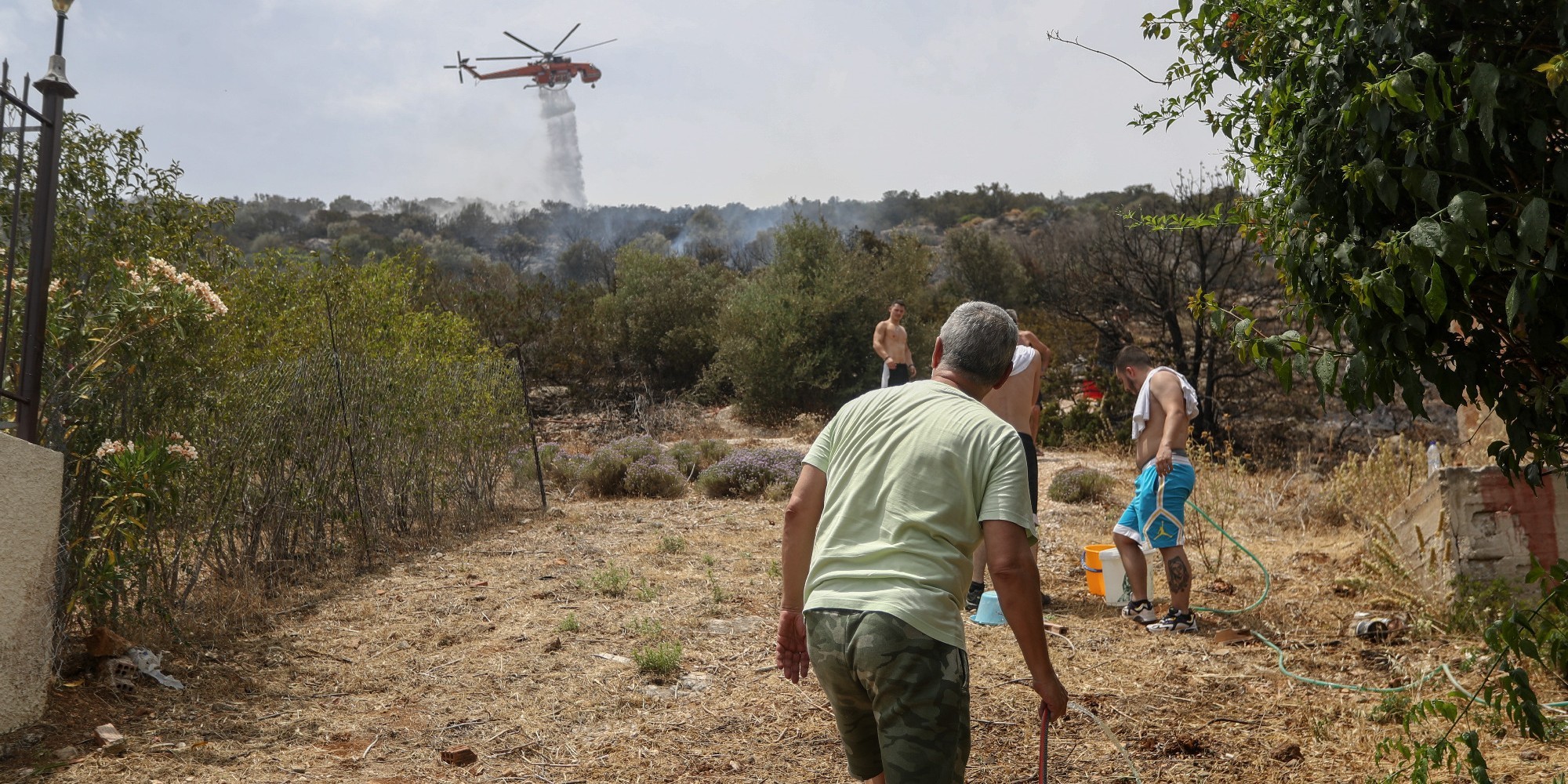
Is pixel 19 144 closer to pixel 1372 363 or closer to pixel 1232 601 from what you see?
pixel 1372 363

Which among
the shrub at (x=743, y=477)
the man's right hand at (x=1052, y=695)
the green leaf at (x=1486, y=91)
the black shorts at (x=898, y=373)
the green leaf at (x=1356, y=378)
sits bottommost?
the shrub at (x=743, y=477)

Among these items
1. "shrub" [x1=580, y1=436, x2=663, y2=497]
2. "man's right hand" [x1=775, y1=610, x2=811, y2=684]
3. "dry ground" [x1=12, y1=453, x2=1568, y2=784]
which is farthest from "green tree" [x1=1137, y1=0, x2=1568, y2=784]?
"shrub" [x1=580, y1=436, x2=663, y2=497]

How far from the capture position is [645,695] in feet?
14.2

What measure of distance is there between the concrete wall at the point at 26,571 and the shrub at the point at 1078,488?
311 inches

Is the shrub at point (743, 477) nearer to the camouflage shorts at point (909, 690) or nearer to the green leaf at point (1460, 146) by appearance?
the camouflage shorts at point (909, 690)

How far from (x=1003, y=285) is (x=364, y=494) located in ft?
71.3

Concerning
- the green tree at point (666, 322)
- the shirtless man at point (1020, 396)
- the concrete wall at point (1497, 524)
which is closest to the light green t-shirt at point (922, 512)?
the shirtless man at point (1020, 396)

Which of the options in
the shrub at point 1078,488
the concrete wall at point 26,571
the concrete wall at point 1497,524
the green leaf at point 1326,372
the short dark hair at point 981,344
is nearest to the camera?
the green leaf at point 1326,372

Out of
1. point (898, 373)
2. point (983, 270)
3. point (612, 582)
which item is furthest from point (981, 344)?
point (983, 270)

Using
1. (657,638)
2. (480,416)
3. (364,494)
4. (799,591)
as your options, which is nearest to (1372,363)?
(799,591)

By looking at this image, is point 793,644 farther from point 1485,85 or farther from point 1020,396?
point 1020,396

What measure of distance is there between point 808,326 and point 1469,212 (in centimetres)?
1716

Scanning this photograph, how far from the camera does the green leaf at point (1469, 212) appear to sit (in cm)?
173

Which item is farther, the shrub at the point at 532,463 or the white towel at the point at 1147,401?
the shrub at the point at 532,463
